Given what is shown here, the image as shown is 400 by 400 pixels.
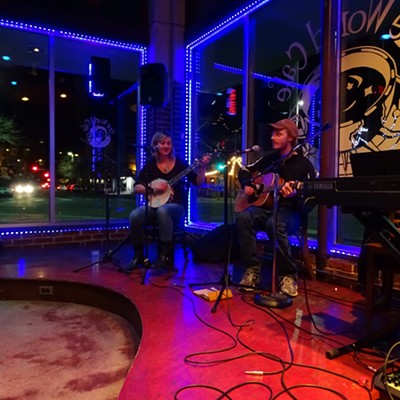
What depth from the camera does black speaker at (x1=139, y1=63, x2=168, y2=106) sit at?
13.6 ft

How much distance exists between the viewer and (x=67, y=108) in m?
5.70

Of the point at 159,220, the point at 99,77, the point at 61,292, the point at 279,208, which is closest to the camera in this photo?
the point at 279,208

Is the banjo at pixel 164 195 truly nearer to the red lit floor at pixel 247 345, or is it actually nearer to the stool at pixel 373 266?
the red lit floor at pixel 247 345

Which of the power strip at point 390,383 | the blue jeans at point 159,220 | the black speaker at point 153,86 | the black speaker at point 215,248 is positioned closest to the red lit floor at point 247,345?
the power strip at point 390,383

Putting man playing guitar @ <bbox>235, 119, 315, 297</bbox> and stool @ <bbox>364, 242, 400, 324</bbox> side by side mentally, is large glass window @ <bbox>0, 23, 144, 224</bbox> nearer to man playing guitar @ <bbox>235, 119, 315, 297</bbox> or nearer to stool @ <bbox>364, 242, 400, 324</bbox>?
man playing guitar @ <bbox>235, 119, 315, 297</bbox>

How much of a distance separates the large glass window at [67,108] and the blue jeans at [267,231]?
6.36 ft

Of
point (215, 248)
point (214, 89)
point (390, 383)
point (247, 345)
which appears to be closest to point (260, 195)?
point (215, 248)

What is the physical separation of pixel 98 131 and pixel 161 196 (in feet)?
8.71

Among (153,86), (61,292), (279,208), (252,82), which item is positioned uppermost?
(252,82)

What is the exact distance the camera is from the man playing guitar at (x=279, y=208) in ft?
9.12

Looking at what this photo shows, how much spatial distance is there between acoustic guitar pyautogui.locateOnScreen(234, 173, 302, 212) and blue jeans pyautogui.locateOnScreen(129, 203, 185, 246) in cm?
70

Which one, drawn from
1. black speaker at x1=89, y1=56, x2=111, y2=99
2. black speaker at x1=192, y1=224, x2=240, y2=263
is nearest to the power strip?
black speaker at x1=192, y1=224, x2=240, y2=263

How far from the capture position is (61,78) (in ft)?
20.1

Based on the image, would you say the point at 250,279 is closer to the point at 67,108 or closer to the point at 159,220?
the point at 159,220
